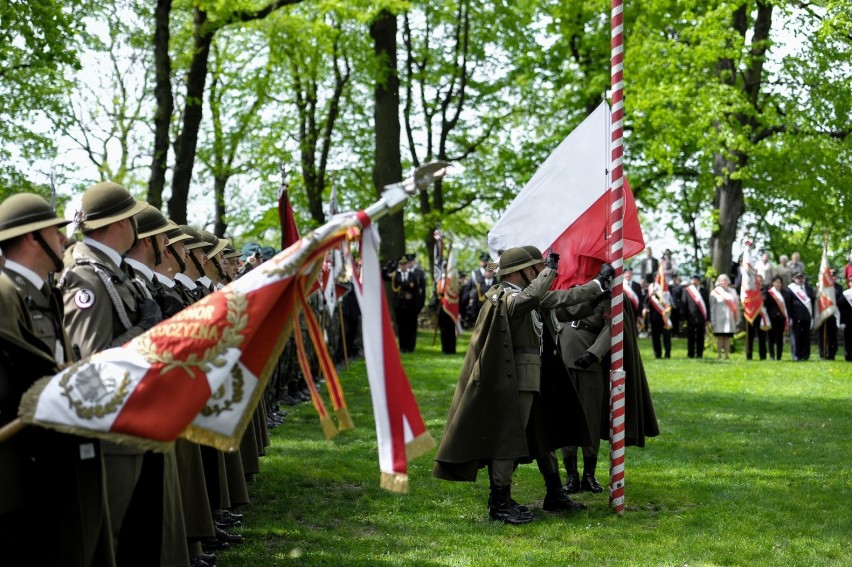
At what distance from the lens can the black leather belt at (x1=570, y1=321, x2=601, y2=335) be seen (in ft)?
33.6

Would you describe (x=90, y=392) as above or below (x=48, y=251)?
below

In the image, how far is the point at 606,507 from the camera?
9.24 m

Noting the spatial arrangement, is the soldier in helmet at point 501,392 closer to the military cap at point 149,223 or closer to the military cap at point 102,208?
the military cap at point 149,223

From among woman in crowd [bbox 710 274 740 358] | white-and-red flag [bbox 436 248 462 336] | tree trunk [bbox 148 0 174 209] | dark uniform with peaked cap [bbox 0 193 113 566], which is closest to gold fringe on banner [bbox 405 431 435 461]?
dark uniform with peaked cap [bbox 0 193 113 566]

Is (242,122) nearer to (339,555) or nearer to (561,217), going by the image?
(561,217)

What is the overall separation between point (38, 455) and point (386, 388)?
4.74ft

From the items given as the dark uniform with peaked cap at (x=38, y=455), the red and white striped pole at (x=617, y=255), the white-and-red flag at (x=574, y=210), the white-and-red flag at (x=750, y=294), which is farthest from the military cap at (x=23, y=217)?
the white-and-red flag at (x=750, y=294)

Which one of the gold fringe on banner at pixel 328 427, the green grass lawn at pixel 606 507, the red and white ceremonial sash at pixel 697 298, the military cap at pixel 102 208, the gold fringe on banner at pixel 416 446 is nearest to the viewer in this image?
the gold fringe on banner at pixel 416 446

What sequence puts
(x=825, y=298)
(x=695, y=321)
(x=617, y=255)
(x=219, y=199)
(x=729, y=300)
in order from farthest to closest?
(x=219, y=199) < (x=695, y=321) < (x=825, y=298) < (x=729, y=300) < (x=617, y=255)

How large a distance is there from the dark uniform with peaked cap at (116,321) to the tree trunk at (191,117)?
12.6m

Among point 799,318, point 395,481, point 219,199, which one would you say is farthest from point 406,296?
point 395,481

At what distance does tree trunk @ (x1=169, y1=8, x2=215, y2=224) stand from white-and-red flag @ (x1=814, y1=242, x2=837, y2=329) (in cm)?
1521

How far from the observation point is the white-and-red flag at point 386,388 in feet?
14.7

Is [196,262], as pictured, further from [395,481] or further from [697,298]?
[697,298]
